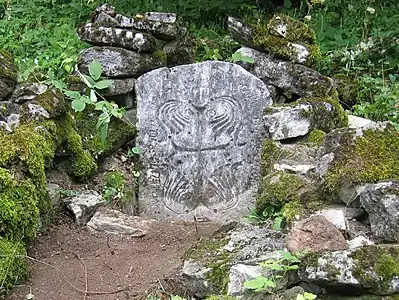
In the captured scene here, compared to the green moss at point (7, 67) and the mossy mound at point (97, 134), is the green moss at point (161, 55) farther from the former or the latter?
the green moss at point (7, 67)

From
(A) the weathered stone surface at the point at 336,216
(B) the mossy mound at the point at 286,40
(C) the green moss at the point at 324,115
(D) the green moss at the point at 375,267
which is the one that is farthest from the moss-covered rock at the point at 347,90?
(D) the green moss at the point at 375,267

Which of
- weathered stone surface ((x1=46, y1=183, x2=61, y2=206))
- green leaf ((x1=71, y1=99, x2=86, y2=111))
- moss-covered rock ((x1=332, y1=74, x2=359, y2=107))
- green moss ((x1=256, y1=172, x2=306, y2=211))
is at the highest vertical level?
green leaf ((x1=71, y1=99, x2=86, y2=111))

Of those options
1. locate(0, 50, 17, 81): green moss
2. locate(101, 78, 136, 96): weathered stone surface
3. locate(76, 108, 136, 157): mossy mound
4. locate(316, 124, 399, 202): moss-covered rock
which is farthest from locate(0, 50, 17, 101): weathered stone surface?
locate(316, 124, 399, 202): moss-covered rock

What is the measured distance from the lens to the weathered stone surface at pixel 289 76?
5.39 m

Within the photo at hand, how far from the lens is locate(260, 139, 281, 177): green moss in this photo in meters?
4.62

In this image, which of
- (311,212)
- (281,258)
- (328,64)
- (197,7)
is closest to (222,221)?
(311,212)

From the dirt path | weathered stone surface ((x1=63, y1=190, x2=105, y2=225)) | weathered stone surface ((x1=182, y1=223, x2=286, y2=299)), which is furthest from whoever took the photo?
weathered stone surface ((x1=63, y1=190, x2=105, y2=225))

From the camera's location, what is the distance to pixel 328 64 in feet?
22.2

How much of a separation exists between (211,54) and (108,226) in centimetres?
295

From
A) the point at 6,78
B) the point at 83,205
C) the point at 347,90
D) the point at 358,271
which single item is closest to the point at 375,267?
the point at 358,271

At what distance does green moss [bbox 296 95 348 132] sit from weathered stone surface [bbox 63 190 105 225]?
5.46ft

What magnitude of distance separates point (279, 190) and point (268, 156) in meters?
0.63

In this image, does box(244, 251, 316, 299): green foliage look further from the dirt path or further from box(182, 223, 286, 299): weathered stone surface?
the dirt path

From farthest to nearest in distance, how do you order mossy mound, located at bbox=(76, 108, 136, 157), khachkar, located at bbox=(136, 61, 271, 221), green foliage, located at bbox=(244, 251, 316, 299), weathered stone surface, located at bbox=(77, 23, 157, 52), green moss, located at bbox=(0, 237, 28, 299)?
weathered stone surface, located at bbox=(77, 23, 157, 52), khachkar, located at bbox=(136, 61, 271, 221), mossy mound, located at bbox=(76, 108, 136, 157), green moss, located at bbox=(0, 237, 28, 299), green foliage, located at bbox=(244, 251, 316, 299)
